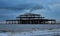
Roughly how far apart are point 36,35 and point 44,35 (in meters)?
0.37

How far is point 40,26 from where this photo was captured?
11023mm

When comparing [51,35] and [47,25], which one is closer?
[51,35]

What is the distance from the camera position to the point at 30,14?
857 cm

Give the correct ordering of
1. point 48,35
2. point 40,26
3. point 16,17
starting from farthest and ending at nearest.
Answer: point 40,26, point 16,17, point 48,35

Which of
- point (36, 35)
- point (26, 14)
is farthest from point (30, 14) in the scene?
point (36, 35)

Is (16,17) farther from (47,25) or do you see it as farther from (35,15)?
(47,25)

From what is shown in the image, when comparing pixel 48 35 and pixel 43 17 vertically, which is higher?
pixel 43 17

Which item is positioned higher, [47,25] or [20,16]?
[20,16]

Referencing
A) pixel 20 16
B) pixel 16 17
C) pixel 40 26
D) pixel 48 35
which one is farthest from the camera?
pixel 40 26

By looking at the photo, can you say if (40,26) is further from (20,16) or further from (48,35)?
(48,35)

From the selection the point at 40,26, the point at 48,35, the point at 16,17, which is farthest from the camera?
the point at 40,26

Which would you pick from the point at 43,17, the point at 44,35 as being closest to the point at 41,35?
the point at 44,35

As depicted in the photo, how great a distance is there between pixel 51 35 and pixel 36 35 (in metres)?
0.62

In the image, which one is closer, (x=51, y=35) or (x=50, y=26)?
(x=51, y=35)
